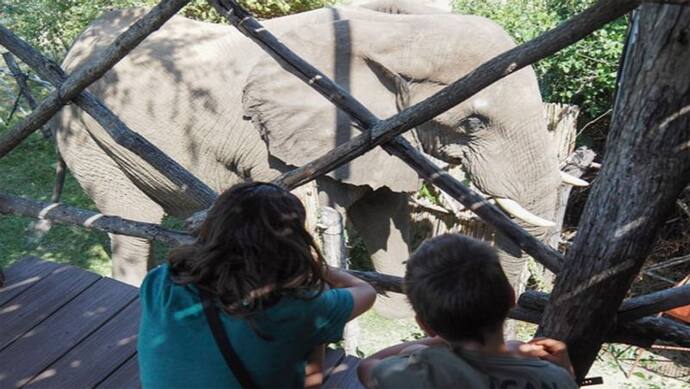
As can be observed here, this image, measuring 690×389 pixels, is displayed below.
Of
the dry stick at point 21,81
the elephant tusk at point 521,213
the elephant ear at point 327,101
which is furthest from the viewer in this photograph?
the dry stick at point 21,81

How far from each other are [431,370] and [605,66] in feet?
17.7

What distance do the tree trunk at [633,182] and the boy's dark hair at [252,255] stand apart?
2.14 ft

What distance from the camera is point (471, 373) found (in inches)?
49.3

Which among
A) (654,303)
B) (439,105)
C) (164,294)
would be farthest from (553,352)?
(164,294)

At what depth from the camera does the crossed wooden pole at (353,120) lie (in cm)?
168

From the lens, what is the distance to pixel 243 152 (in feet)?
15.4

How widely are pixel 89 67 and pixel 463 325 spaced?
177cm

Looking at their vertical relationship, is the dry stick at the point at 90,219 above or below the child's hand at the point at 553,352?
below

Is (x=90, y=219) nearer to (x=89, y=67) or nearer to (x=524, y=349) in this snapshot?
(x=89, y=67)

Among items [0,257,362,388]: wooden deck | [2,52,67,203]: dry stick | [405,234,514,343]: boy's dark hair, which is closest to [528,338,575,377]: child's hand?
[405,234,514,343]: boy's dark hair

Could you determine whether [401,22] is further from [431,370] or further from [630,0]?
[431,370]

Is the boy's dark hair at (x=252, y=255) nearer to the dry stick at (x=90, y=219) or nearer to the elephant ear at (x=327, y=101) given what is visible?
the dry stick at (x=90, y=219)

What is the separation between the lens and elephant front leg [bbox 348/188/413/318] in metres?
5.08

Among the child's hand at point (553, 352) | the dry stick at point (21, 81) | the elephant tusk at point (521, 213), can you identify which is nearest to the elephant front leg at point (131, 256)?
the dry stick at point (21, 81)
